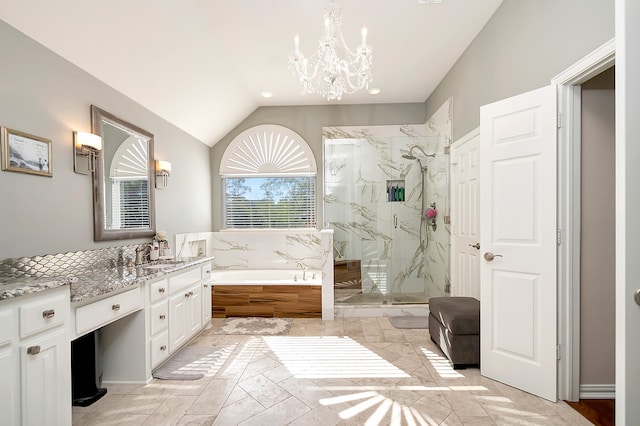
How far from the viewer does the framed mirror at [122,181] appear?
8.18 ft

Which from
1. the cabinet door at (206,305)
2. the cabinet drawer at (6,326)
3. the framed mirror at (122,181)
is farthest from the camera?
the cabinet door at (206,305)

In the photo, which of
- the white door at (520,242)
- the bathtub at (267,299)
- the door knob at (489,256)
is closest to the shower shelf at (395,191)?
the bathtub at (267,299)

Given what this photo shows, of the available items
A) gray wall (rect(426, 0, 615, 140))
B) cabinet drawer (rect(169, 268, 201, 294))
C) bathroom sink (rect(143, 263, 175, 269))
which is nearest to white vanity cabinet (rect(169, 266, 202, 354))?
cabinet drawer (rect(169, 268, 201, 294))

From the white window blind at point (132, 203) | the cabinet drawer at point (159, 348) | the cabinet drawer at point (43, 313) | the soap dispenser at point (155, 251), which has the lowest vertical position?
the cabinet drawer at point (159, 348)

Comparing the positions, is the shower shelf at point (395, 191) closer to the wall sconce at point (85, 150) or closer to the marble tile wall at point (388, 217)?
the marble tile wall at point (388, 217)

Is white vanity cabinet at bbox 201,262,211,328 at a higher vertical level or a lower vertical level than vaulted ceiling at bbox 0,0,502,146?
lower

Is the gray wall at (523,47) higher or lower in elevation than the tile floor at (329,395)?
higher

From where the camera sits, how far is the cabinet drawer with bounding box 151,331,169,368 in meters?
2.37

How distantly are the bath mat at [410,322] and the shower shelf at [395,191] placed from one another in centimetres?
151

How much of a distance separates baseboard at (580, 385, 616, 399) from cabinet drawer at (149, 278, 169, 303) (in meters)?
3.09

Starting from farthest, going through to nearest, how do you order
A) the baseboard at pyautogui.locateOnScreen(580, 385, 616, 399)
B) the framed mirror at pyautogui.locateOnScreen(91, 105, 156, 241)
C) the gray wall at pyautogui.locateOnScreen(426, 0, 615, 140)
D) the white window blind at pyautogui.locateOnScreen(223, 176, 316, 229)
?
the white window blind at pyautogui.locateOnScreen(223, 176, 316, 229), the framed mirror at pyautogui.locateOnScreen(91, 105, 156, 241), the baseboard at pyautogui.locateOnScreen(580, 385, 616, 399), the gray wall at pyautogui.locateOnScreen(426, 0, 615, 140)

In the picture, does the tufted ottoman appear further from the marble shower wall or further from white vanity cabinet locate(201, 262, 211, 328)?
white vanity cabinet locate(201, 262, 211, 328)

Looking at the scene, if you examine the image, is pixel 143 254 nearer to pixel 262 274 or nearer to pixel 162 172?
pixel 162 172

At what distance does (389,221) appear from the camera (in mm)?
4109
